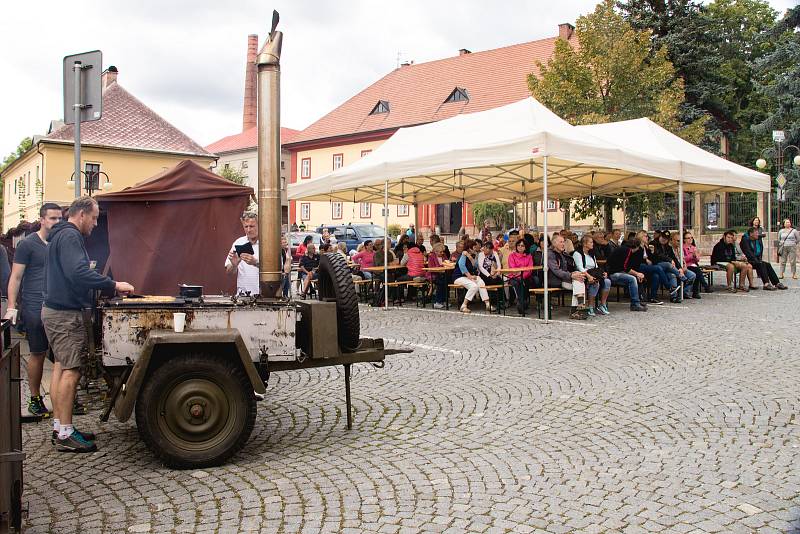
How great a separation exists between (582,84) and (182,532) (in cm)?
2430

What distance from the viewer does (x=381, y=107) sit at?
5188 centimetres

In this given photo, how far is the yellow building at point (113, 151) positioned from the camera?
37.7 metres

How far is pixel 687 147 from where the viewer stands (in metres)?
16.5

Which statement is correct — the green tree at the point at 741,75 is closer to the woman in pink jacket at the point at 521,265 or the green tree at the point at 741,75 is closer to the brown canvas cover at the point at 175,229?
the woman in pink jacket at the point at 521,265

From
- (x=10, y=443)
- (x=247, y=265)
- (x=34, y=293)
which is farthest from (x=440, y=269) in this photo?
(x=10, y=443)

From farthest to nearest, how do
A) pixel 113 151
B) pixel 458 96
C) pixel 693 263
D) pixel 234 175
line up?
pixel 234 175, pixel 458 96, pixel 113 151, pixel 693 263

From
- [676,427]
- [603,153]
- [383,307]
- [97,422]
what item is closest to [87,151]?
[383,307]

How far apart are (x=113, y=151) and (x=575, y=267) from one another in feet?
106

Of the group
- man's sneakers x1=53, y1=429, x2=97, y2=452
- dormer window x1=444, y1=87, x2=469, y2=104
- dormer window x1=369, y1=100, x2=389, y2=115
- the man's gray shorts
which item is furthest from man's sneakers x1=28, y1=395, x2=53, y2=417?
dormer window x1=369, y1=100, x2=389, y2=115

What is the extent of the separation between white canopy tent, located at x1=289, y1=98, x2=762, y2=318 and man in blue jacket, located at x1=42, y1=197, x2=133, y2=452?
7.64 m

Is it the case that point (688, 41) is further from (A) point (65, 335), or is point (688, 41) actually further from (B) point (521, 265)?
(A) point (65, 335)

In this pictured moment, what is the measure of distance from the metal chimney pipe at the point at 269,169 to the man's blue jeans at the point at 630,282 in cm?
892

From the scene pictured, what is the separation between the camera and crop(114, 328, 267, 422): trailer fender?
434cm

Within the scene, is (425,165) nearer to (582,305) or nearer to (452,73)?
(582,305)
